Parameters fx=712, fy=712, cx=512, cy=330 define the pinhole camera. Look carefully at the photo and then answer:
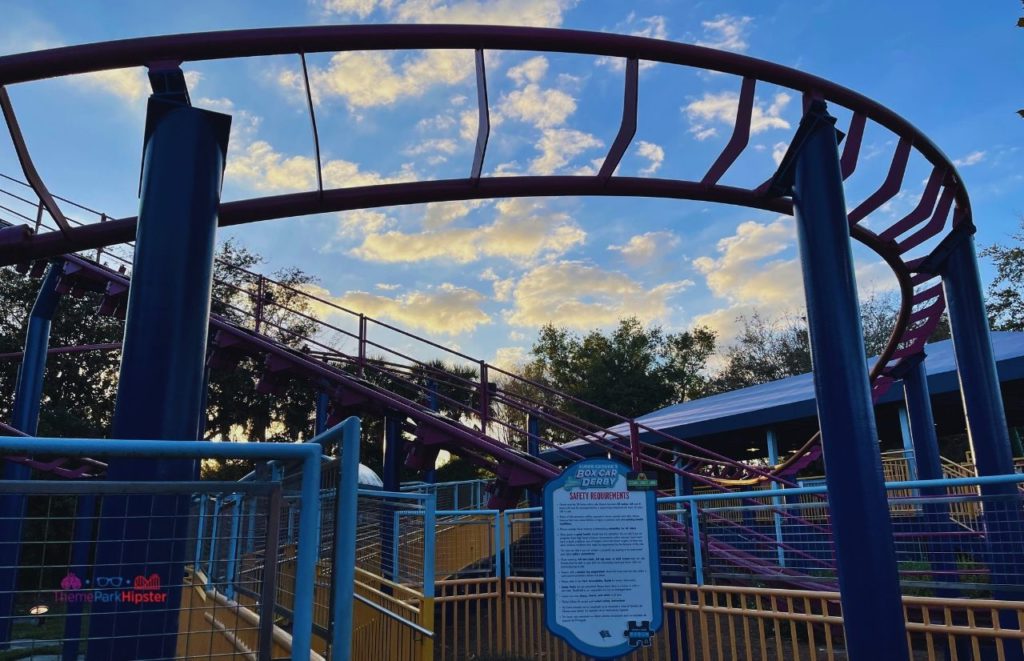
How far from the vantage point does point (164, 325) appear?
4.07m

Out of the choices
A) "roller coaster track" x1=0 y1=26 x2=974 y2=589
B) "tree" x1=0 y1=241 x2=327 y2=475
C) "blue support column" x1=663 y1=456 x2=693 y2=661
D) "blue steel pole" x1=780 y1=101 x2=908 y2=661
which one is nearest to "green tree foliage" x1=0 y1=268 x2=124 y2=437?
"tree" x1=0 y1=241 x2=327 y2=475

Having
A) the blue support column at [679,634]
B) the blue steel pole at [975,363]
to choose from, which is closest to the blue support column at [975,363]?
the blue steel pole at [975,363]

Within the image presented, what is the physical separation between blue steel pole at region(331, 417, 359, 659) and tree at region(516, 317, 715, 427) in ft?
121

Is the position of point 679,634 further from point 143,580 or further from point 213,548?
point 143,580

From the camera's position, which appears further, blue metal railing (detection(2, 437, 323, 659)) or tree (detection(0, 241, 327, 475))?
tree (detection(0, 241, 327, 475))

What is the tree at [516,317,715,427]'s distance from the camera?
44.2 meters

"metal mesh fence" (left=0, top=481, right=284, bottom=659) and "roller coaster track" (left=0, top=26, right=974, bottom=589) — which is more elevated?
"roller coaster track" (left=0, top=26, right=974, bottom=589)

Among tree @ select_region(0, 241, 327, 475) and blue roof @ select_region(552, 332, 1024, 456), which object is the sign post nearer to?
blue roof @ select_region(552, 332, 1024, 456)

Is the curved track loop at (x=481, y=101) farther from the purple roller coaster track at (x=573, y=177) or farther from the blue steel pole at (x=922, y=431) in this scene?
the blue steel pole at (x=922, y=431)

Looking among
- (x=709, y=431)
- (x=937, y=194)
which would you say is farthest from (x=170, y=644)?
(x=709, y=431)

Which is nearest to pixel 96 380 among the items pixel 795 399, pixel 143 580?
pixel 795 399

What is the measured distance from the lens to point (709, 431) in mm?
17891

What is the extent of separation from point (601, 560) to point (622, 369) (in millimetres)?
42201

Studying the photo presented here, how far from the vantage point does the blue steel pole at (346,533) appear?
7.70 ft
